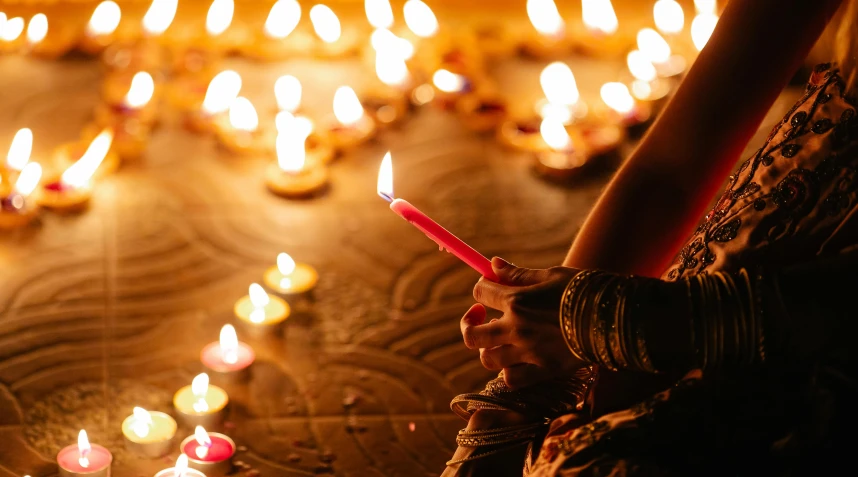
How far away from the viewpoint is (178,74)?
2961 mm

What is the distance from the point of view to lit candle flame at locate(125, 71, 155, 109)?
2719 millimetres

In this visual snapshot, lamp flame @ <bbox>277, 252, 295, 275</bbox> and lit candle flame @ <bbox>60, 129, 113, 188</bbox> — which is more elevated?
lit candle flame @ <bbox>60, 129, 113, 188</bbox>

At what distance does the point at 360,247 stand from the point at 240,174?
467 millimetres

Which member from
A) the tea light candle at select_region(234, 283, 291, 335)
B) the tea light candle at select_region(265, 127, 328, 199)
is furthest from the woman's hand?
the tea light candle at select_region(265, 127, 328, 199)

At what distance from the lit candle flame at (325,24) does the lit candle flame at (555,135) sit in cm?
86

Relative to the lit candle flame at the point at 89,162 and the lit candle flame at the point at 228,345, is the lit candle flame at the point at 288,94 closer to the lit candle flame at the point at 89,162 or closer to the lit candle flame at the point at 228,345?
the lit candle flame at the point at 89,162

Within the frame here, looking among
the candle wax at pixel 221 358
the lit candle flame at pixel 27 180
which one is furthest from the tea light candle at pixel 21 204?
the candle wax at pixel 221 358

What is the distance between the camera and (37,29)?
10.0ft

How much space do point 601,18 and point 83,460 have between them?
2367 millimetres

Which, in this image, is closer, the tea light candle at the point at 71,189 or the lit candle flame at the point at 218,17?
the tea light candle at the point at 71,189

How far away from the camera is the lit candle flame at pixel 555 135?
266cm

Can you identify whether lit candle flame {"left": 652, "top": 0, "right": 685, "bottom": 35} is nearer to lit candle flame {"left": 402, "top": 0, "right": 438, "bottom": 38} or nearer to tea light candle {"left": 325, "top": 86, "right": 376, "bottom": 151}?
lit candle flame {"left": 402, "top": 0, "right": 438, "bottom": 38}

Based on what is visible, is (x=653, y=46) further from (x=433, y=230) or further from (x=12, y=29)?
(x=433, y=230)

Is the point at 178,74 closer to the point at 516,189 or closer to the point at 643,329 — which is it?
the point at 516,189
